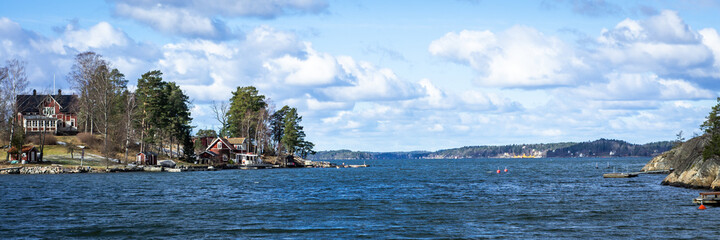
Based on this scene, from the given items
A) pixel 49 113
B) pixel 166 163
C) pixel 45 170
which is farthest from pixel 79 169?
pixel 49 113

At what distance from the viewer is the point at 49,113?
12925 centimetres

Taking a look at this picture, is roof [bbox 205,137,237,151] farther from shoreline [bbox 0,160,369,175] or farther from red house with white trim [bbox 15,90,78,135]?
red house with white trim [bbox 15,90,78,135]

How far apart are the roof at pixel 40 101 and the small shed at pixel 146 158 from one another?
22735mm

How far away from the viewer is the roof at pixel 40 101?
129 metres

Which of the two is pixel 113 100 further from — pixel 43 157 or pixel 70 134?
pixel 43 157

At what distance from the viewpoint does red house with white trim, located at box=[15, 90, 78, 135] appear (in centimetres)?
12444

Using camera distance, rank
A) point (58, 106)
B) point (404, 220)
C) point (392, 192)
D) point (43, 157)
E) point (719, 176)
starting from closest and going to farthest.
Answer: point (404, 220), point (719, 176), point (392, 192), point (43, 157), point (58, 106)

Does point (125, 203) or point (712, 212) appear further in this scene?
point (125, 203)

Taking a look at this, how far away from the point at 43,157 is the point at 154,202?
6259cm

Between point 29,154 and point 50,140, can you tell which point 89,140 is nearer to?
point 50,140

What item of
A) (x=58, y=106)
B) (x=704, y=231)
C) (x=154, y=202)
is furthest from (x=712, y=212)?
(x=58, y=106)

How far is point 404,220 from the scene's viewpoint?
40500 millimetres

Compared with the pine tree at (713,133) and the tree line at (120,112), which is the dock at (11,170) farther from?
the pine tree at (713,133)

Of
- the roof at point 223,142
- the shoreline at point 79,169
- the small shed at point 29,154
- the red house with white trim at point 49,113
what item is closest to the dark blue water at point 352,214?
the shoreline at point 79,169
